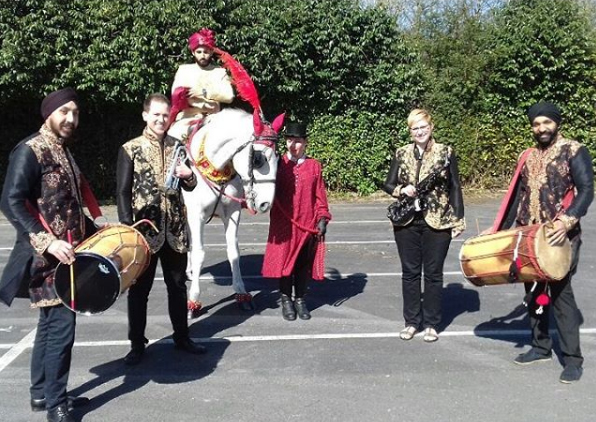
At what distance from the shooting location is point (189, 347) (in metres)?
5.29

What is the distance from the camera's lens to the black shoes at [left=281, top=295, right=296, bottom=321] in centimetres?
620

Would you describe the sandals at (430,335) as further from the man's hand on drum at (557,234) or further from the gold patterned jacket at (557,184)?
the man's hand on drum at (557,234)

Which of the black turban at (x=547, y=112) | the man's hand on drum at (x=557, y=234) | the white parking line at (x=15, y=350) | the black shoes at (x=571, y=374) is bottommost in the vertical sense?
the black shoes at (x=571, y=374)

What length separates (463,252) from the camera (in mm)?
4730

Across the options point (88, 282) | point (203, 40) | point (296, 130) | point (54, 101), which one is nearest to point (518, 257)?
point (296, 130)

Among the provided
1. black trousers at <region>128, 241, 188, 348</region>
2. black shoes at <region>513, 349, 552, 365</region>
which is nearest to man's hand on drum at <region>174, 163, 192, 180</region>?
black trousers at <region>128, 241, 188, 348</region>

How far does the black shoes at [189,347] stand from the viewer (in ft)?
17.3

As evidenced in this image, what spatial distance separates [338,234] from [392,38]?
6.82 m

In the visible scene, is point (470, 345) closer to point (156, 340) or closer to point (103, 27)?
point (156, 340)

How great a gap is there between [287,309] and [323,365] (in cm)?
129

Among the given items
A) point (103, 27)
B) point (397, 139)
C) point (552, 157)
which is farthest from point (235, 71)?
point (397, 139)

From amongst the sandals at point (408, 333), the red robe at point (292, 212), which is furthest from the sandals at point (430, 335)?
the red robe at point (292, 212)

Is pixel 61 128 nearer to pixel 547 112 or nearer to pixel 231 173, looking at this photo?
pixel 231 173

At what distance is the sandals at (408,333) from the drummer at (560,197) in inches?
46.4
